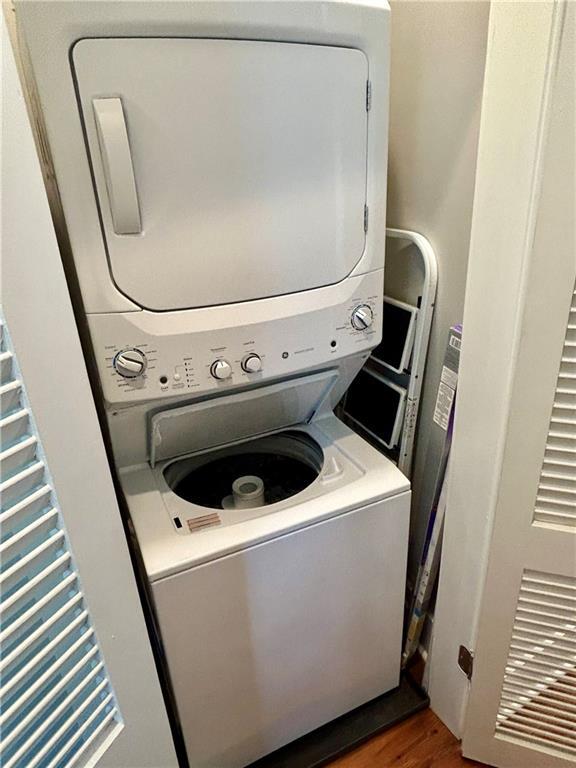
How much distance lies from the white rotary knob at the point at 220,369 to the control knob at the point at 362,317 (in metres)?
0.31

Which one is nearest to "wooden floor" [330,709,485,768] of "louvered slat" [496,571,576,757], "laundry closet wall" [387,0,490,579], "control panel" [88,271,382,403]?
"louvered slat" [496,571,576,757]

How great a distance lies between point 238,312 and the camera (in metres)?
1.13

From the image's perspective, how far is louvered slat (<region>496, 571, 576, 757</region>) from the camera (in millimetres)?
1214

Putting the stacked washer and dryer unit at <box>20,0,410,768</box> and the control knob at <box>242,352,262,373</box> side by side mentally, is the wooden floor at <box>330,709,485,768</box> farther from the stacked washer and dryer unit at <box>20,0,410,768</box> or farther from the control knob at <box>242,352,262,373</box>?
the control knob at <box>242,352,262,373</box>

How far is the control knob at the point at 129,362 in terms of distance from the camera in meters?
1.07

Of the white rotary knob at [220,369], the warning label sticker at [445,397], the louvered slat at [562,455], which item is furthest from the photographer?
the warning label sticker at [445,397]

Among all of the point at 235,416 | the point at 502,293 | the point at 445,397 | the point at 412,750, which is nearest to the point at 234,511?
the point at 235,416

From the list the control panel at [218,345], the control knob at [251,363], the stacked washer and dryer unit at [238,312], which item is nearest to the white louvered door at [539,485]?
the stacked washer and dryer unit at [238,312]

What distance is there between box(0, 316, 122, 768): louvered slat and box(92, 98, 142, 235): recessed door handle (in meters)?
0.34

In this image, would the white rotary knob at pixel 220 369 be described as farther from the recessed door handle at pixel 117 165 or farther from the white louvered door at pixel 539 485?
the white louvered door at pixel 539 485

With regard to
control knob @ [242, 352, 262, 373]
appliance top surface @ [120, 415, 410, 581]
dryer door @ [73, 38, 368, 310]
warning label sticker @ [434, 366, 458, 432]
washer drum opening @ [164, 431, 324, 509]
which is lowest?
washer drum opening @ [164, 431, 324, 509]

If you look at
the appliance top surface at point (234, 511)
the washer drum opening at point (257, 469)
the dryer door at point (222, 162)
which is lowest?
the washer drum opening at point (257, 469)

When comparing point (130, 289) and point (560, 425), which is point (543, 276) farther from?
point (130, 289)

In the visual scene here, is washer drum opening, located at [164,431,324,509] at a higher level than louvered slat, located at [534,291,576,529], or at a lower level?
lower
